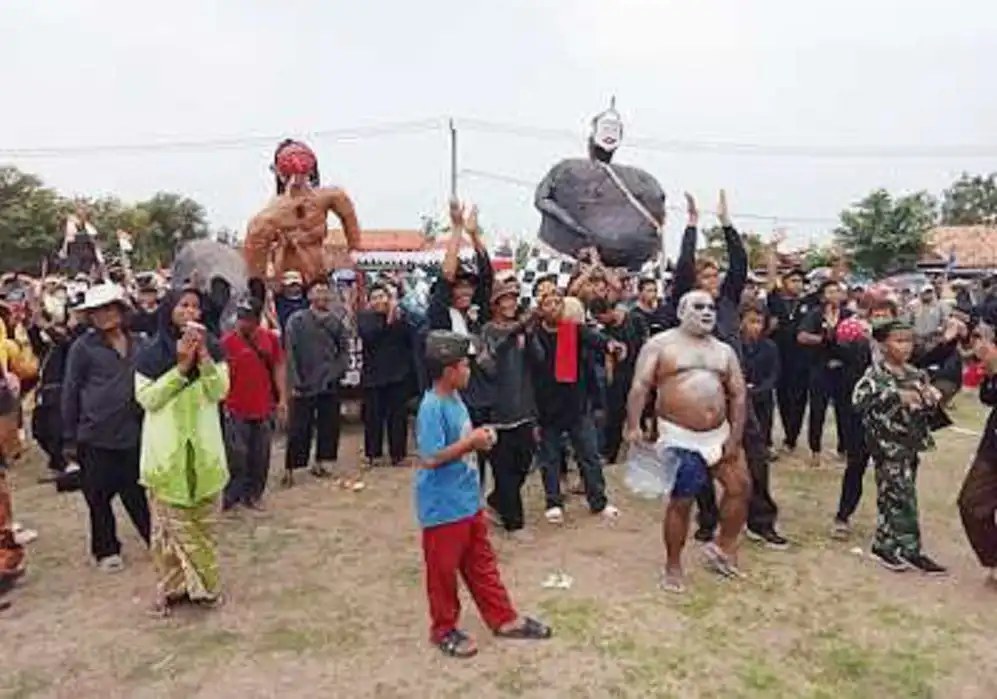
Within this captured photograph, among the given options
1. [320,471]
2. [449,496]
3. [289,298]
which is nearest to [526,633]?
[449,496]

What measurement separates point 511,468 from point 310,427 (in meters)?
2.12

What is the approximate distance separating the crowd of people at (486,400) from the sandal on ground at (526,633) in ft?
0.05

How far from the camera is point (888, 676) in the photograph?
15.3 ft

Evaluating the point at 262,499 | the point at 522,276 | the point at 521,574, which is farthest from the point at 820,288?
the point at 262,499

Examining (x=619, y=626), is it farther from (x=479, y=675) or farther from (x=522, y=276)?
(x=522, y=276)

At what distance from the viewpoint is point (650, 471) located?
18.7ft

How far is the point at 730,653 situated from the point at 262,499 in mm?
3731

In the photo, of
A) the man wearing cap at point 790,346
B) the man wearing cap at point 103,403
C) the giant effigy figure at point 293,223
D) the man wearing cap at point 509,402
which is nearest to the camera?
the man wearing cap at point 103,403

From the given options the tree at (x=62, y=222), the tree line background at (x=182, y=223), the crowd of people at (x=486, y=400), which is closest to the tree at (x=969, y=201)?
the tree line background at (x=182, y=223)

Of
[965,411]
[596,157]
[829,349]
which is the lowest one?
[965,411]

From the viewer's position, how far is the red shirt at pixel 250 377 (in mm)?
6852

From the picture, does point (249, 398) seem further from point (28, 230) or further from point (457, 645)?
point (28, 230)

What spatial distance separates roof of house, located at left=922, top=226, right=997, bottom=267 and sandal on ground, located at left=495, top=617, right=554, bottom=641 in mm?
31067

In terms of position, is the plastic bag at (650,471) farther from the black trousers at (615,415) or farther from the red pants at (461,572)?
the black trousers at (615,415)
